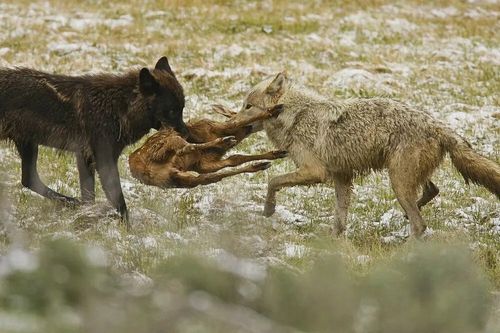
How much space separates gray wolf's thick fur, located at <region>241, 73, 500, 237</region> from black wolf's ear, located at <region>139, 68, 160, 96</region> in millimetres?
1186

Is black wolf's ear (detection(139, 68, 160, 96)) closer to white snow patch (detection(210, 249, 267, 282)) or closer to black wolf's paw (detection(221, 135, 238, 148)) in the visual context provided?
black wolf's paw (detection(221, 135, 238, 148))

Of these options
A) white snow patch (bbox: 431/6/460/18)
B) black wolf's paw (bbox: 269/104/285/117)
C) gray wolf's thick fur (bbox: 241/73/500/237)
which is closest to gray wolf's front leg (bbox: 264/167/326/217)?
gray wolf's thick fur (bbox: 241/73/500/237)

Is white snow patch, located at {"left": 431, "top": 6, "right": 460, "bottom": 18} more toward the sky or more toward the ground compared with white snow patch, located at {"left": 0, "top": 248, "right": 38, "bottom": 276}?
more toward the ground

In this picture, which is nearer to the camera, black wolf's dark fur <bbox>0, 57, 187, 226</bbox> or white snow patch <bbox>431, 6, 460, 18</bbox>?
black wolf's dark fur <bbox>0, 57, 187, 226</bbox>

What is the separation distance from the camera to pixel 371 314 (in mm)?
3494

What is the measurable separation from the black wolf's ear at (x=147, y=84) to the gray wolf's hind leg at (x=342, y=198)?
7.27 feet

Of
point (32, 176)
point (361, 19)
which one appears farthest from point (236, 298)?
point (361, 19)

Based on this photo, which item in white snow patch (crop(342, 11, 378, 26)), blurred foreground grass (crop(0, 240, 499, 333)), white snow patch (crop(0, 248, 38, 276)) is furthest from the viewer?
white snow patch (crop(342, 11, 378, 26))

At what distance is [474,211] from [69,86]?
15.3 ft

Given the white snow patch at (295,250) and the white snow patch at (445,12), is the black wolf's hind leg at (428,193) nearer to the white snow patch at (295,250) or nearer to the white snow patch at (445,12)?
the white snow patch at (295,250)

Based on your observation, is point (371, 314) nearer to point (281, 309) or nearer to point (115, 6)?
point (281, 309)

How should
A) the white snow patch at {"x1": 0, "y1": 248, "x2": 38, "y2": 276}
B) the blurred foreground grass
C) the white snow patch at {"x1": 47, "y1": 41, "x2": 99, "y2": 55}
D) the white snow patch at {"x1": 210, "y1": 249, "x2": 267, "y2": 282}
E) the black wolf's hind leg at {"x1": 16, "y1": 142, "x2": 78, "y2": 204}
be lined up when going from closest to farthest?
the blurred foreground grass
the white snow patch at {"x1": 0, "y1": 248, "x2": 38, "y2": 276}
the white snow patch at {"x1": 210, "y1": 249, "x2": 267, "y2": 282}
the black wolf's hind leg at {"x1": 16, "y1": 142, "x2": 78, "y2": 204}
the white snow patch at {"x1": 47, "y1": 41, "x2": 99, "y2": 55}

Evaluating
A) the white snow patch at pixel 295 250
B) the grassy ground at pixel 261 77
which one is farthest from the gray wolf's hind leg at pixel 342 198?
the white snow patch at pixel 295 250

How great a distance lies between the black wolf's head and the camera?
834 cm
